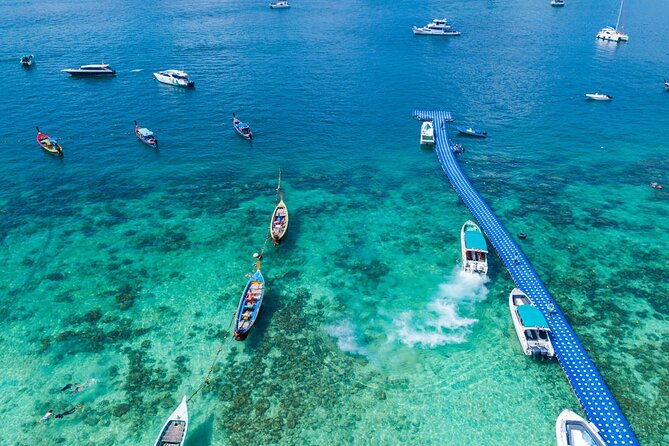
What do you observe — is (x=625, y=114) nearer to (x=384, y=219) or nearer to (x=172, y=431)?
(x=384, y=219)

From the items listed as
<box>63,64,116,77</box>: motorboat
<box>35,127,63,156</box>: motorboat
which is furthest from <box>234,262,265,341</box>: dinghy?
<box>63,64,116,77</box>: motorboat

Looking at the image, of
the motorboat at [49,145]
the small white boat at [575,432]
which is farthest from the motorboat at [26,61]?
the small white boat at [575,432]

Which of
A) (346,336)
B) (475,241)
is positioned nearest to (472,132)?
(475,241)

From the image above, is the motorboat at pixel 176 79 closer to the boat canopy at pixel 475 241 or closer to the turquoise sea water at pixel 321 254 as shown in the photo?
the turquoise sea water at pixel 321 254

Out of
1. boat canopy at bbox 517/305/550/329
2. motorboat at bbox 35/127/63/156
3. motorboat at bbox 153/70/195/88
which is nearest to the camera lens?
boat canopy at bbox 517/305/550/329

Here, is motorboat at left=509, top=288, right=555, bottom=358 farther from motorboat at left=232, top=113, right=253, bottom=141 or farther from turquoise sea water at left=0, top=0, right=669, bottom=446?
motorboat at left=232, top=113, right=253, bottom=141

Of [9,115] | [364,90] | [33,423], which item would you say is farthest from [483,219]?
[9,115]
